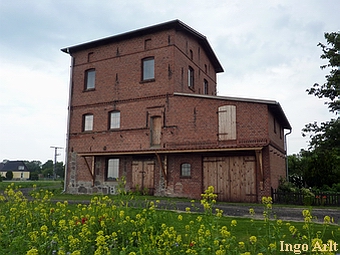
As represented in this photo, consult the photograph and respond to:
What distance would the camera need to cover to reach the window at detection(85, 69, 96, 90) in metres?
21.0

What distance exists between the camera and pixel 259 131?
14961 mm

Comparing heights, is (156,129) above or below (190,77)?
below

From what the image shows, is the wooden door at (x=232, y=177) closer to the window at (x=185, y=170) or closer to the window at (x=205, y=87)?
the window at (x=185, y=170)

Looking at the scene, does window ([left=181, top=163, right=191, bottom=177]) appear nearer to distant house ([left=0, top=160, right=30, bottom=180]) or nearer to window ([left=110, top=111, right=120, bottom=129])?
window ([left=110, top=111, right=120, bottom=129])

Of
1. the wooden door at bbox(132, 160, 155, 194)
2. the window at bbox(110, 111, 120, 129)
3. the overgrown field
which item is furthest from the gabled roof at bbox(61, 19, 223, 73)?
the overgrown field

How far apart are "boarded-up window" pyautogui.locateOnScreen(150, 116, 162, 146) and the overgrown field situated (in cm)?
1146

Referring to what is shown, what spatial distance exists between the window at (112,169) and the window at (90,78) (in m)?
5.64

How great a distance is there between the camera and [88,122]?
20562mm

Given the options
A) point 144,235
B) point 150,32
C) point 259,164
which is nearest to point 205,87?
point 150,32

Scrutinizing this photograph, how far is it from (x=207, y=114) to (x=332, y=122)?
1034 cm

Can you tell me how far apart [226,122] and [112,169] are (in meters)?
7.88

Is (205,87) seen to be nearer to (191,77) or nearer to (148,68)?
(191,77)

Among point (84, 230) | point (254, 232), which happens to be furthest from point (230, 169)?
point (84, 230)

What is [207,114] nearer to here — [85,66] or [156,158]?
[156,158]
